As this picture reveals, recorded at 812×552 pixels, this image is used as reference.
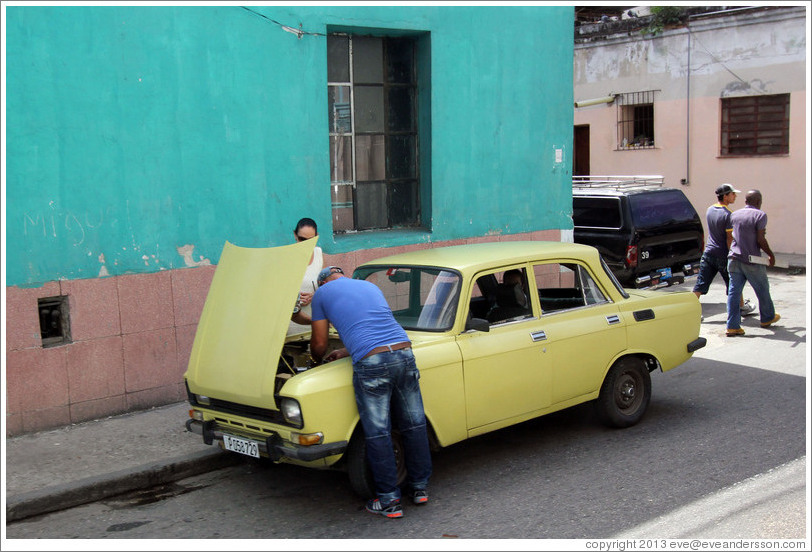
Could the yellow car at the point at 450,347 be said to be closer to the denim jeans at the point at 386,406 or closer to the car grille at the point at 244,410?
the car grille at the point at 244,410

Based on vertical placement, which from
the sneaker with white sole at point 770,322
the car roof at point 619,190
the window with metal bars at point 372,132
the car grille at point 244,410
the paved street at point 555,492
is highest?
the window with metal bars at point 372,132

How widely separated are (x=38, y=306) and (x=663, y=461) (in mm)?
5375

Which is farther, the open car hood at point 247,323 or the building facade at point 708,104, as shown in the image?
the building facade at point 708,104

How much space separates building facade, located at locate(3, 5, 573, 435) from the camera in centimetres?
743

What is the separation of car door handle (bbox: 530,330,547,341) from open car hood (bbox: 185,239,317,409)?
189 cm

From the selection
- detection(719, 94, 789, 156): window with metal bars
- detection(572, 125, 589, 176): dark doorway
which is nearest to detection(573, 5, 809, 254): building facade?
detection(719, 94, 789, 156): window with metal bars

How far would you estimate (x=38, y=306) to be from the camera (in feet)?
24.5

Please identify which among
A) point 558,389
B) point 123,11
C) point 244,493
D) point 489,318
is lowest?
point 244,493

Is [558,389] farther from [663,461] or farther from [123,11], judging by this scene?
[123,11]

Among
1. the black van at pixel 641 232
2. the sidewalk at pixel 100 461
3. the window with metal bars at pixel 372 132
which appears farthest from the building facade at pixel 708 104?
the sidewalk at pixel 100 461

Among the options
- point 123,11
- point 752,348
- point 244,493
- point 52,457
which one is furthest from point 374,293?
point 752,348

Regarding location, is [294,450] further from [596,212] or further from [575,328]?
[596,212]

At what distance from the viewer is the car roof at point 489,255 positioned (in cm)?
655

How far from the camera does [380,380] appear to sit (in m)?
5.52
